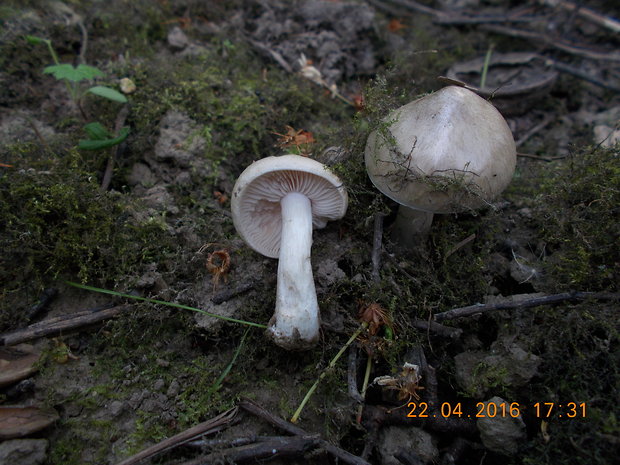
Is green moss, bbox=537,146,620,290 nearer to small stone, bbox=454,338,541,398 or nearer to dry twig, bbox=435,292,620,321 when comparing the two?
dry twig, bbox=435,292,620,321

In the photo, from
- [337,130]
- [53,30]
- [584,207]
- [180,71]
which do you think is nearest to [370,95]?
[337,130]

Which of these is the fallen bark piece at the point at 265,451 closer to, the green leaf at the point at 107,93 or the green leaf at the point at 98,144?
the green leaf at the point at 98,144

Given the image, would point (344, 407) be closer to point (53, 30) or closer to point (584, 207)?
point (584, 207)

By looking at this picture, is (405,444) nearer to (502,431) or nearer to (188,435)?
(502,431)

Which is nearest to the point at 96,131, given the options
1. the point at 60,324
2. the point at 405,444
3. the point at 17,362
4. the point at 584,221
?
the point at 60,324

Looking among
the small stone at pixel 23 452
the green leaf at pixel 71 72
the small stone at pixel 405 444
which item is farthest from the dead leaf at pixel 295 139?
the small stone at pixel 23 452

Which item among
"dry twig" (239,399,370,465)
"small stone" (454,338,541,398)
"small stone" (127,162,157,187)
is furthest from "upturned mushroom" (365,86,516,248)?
"small stone" (127,162,157,187)
